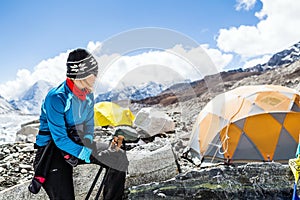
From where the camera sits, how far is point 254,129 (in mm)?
5660

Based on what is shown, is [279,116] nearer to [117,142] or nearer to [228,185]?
[228,185]

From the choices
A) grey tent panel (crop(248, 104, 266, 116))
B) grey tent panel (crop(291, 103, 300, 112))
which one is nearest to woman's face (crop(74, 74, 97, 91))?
grey tent panel (crop(248, 104, 266, 116))

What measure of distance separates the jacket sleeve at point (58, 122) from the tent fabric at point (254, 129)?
3667mm

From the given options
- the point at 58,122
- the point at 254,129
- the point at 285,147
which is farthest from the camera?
the point at 254,129

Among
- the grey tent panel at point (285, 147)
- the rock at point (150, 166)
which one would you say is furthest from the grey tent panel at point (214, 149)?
the rock at point (150, 166)

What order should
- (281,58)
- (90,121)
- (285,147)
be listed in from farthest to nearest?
(281,58) → (285,147) → (90,121)

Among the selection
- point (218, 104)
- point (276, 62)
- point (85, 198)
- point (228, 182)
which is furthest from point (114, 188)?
point (276, 62)

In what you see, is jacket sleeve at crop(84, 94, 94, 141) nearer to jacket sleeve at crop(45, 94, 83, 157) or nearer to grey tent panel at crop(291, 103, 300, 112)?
jacket sleeve at crop(45, 94, 83, 157)

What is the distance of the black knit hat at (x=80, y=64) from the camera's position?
258 centimetres

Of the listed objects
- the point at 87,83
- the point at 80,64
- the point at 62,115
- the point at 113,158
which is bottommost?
the point at 113,158

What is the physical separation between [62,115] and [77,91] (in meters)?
0.26

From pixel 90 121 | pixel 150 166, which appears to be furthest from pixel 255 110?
pixel 90 121

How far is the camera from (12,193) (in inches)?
131

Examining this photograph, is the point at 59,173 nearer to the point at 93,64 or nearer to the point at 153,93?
the point at 93,64
